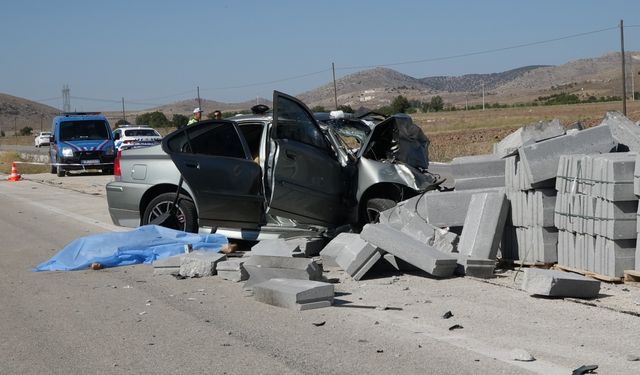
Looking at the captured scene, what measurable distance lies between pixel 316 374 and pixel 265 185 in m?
5.31

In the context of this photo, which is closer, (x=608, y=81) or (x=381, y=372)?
(x=381, y=372)

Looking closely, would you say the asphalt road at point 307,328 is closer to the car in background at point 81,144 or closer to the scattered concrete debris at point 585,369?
the scattered concrete debris at point 585,369

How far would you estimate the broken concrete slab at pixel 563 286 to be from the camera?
7.63 m

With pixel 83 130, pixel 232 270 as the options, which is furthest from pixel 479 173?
pixel 83 130

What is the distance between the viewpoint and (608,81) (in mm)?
156500

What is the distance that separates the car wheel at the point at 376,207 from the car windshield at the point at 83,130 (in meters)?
23.3

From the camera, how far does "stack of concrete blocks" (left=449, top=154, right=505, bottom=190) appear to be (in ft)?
34.8

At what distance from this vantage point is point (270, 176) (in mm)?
10703

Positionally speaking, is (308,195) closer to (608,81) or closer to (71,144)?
(71,144)

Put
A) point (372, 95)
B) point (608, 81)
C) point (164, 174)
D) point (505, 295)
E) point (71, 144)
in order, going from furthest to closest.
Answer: point (372, 95)
point (608, 81)
point (71, 144)
point (164, 174)
point (505, 295)

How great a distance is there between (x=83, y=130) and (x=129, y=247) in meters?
23.7

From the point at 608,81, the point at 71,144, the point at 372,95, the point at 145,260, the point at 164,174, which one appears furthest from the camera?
the point at 372,95

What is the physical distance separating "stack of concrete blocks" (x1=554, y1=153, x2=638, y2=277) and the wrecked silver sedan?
116 inches

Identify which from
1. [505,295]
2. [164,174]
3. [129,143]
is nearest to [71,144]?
[129,143]
